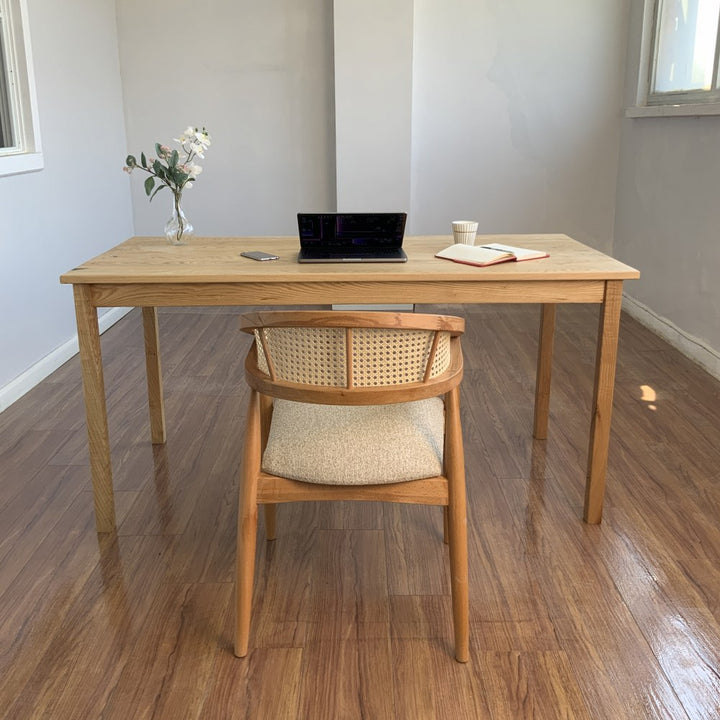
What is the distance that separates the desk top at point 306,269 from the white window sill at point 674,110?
1.61 m

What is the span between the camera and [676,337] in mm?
4000

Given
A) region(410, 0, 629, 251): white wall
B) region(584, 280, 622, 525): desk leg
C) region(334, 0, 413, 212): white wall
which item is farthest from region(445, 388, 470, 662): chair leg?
region(410, 0, 629, 251): white wall

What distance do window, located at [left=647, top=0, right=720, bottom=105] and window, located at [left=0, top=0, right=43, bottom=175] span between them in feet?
10.1

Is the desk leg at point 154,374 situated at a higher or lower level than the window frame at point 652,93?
lower

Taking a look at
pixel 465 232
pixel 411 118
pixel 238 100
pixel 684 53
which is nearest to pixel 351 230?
pixel 465 232

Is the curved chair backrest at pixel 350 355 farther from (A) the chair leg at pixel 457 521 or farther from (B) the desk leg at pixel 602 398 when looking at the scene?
(B) the desk leg at pixel 602 398

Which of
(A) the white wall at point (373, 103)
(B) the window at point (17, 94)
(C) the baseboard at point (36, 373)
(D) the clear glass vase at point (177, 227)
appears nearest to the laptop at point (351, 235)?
(D) the clear glass vase at point (177, 227)

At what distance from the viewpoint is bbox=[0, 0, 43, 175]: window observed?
3447 millimetres

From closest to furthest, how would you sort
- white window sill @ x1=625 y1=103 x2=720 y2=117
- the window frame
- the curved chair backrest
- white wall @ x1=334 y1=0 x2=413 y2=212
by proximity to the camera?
the curved chair backrest < white window sill @ x1=625 y1=103 x2=720 y2=117 < the window frame < white wall @ x1=334 y1=0 x2=413 y2=212

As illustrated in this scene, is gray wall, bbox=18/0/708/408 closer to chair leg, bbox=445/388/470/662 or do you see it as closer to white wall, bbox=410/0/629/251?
white wall, bbox=410/0/629/251

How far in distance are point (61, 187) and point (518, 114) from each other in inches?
106

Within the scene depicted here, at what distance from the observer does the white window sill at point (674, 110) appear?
11.7 ft

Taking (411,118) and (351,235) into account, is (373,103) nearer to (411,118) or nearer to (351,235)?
(411,118)

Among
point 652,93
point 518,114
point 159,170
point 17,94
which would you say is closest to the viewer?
point 159,170
